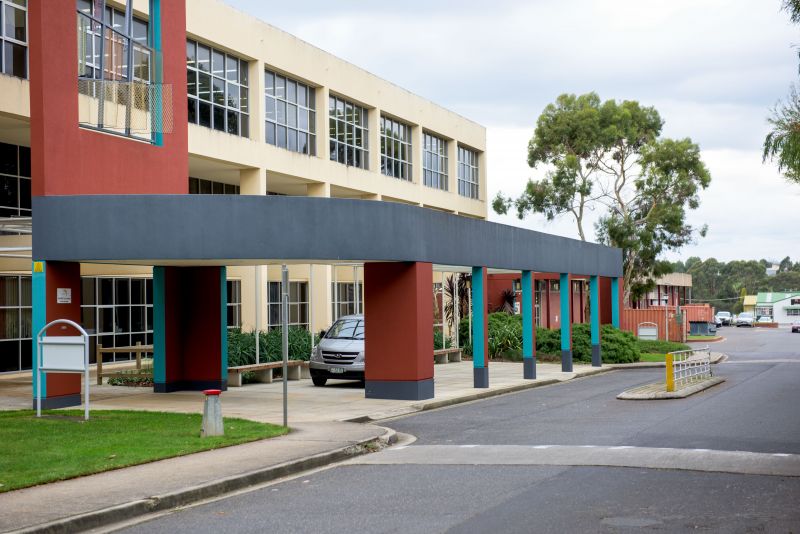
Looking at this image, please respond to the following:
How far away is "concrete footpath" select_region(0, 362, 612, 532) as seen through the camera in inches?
386

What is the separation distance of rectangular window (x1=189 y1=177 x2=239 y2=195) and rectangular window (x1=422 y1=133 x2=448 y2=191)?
44.0ft

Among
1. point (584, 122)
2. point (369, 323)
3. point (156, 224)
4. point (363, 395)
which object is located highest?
point (584, 122)

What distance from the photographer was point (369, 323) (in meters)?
22.3

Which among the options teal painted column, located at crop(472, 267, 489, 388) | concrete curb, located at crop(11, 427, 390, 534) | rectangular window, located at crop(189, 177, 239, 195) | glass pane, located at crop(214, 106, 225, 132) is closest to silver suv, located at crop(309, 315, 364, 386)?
teal painted column, located at crop(472, 267, 489, 388)

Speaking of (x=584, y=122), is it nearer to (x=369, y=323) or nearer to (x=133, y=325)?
(x=133, y=325)

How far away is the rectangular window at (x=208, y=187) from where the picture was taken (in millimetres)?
37750

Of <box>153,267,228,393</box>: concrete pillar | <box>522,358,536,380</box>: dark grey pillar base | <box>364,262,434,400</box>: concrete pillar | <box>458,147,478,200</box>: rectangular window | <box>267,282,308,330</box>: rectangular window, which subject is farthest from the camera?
<box>458,147,478,200</box>: rectangular window

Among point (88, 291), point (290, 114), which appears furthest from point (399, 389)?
point (290, 114)

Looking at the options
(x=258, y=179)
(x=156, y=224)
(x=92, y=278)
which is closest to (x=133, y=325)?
(x=92, y=278)

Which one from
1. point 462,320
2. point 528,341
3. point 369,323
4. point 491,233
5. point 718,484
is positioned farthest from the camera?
point 462,320

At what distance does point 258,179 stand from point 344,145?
741cm

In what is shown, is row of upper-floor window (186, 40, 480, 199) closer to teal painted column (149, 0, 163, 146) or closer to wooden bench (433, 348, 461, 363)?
wooden bench (433, 348, 461, 363)

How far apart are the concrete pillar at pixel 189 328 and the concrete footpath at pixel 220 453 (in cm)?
65

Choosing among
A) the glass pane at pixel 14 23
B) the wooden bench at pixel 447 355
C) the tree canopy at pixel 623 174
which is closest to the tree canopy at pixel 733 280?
the tree canopy at pixel 623 174
